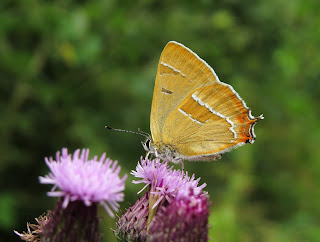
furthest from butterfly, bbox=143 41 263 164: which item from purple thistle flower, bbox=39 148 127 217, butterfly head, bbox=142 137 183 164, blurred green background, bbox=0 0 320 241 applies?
blurred green background, bbox=0 0 320 241

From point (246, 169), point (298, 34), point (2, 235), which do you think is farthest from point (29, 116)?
point (298, 34)

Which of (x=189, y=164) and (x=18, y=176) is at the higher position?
(x=189, y=164)

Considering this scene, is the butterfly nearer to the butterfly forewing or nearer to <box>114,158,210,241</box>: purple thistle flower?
the butterfly forewing

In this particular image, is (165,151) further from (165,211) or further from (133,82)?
(133,82)

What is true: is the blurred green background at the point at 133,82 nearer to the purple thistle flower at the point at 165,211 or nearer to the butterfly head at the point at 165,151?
the butterfly head at the point at 165,151

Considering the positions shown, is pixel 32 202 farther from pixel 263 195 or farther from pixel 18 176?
→ pixel 263 195

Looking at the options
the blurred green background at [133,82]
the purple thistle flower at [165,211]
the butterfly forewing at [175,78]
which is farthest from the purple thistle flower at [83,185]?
the blurred green background at [133,82]

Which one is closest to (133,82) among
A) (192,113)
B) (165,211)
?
(192,113)
